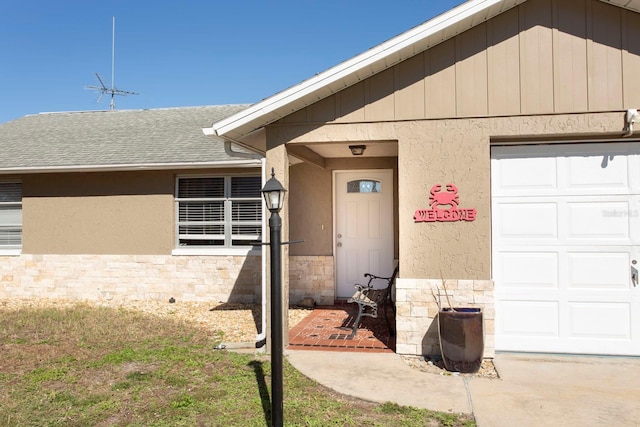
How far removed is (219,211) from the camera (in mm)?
10648

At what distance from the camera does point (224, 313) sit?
9.32 meters

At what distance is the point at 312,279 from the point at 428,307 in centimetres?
425

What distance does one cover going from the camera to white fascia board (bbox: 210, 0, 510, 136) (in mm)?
5621

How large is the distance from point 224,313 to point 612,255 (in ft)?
20.7

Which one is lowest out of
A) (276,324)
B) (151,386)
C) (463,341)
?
(151,386)

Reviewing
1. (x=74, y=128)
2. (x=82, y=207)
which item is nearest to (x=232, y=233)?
(x=82, y=207)

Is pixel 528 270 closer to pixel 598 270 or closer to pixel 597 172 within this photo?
pixel 598 270

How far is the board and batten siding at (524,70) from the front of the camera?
5730 mm

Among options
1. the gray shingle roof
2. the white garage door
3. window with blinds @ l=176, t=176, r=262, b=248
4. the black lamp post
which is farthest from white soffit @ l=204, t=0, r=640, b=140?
window with blinds @ l=176, t=176, r=262, b=248

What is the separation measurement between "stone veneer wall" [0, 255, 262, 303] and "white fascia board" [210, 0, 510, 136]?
4.64 m

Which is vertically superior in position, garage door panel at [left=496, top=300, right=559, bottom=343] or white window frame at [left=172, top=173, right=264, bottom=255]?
white window frame at [left=172, top=173, right=264, bottom=255]

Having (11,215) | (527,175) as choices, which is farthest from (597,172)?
(11,215)

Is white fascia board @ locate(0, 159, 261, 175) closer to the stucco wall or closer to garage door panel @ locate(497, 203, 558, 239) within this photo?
the stucco wall

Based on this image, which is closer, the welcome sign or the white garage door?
the white garage door
